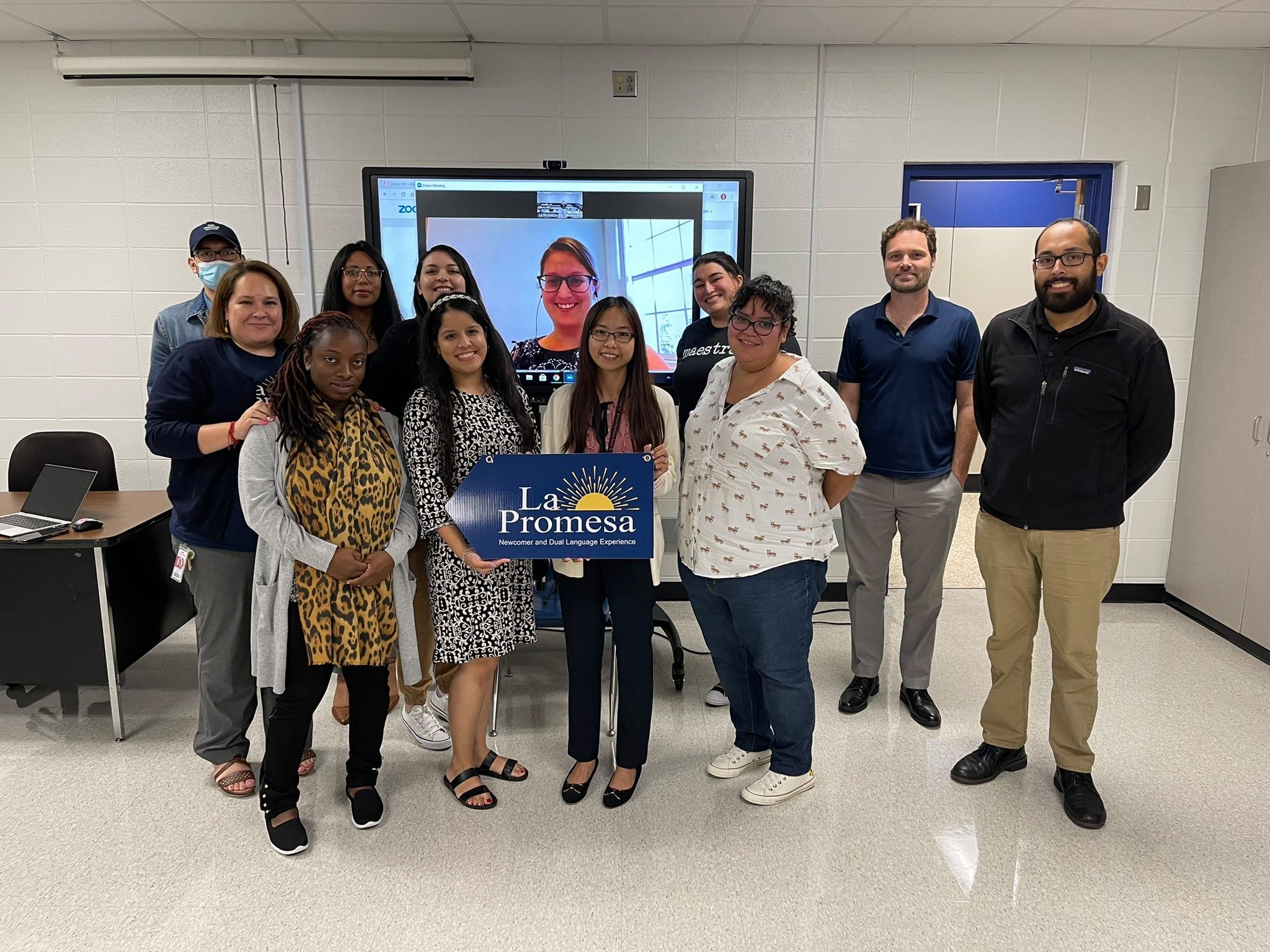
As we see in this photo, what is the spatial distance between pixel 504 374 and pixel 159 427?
100 centimetres

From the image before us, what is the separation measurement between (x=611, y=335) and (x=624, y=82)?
2.24m

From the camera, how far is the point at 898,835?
7.57 ft

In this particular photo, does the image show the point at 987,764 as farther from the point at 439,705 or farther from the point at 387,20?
the point at 387,20

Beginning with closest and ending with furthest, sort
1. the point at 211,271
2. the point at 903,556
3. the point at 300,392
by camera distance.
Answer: the point at 300,392 < the point at 211,271 < the point at 903,556

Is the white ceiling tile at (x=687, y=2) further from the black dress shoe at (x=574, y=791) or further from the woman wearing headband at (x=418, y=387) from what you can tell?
the black dress shoe at (x=574, y=791)

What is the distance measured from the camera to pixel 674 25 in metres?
3.52

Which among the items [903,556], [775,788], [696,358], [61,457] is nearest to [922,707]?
[903,556]

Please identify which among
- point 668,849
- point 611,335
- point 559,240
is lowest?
point 668,849

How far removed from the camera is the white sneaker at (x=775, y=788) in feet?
8.01

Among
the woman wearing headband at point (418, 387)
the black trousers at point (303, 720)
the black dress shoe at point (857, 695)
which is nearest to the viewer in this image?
the black trousers at point (303, 720)

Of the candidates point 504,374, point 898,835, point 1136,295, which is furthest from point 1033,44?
point 898,835

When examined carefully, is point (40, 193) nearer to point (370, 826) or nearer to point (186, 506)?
point (186, 506)

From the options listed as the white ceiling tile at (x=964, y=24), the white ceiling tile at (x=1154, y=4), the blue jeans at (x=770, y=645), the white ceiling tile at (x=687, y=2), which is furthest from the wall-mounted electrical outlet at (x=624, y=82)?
the blue jeans at (x=770, y=645)

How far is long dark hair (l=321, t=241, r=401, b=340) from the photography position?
2.67 m
